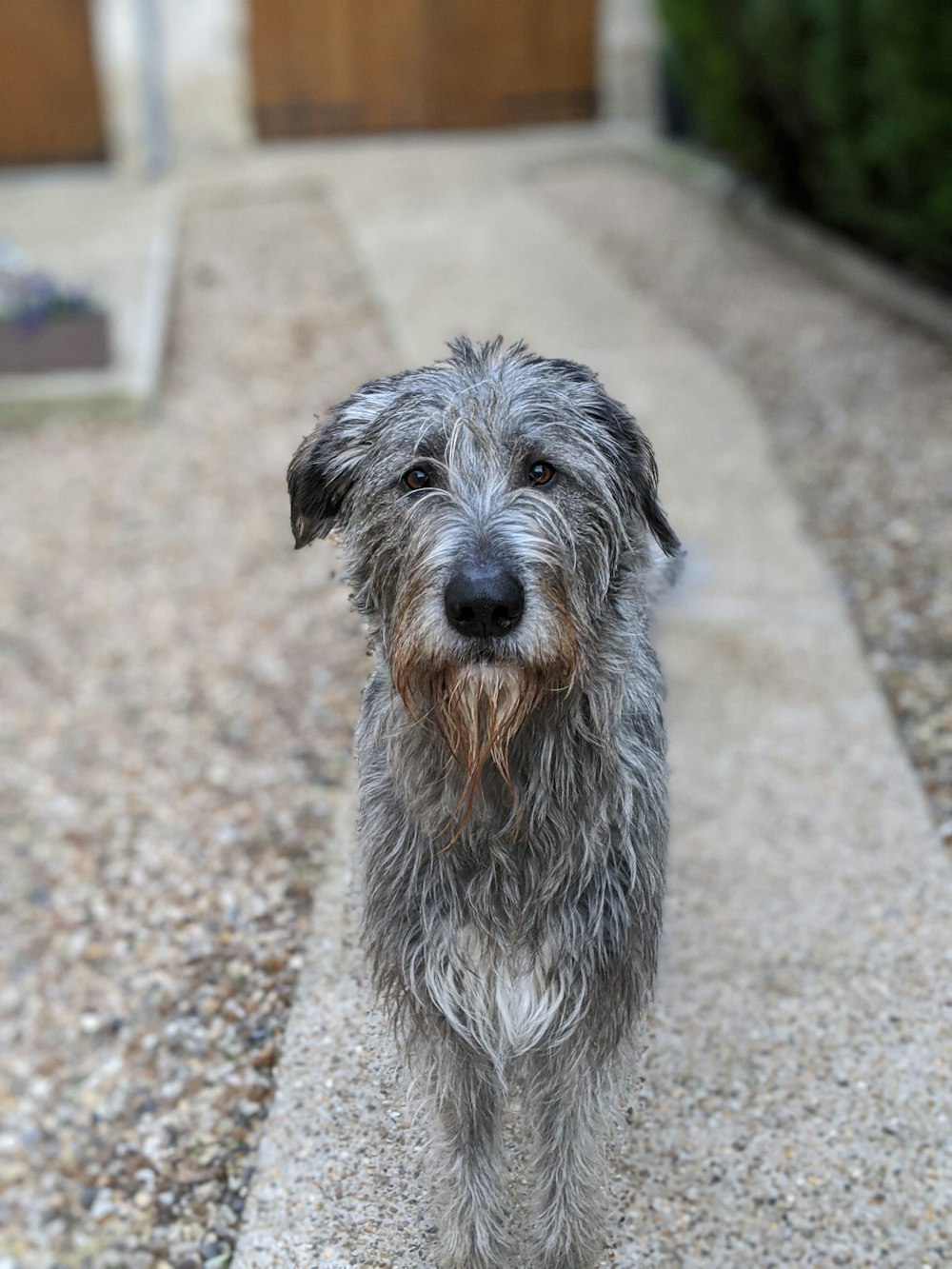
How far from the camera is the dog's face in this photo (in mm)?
2186

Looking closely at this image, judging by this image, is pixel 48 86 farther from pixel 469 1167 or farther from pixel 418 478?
pixel 469 1167

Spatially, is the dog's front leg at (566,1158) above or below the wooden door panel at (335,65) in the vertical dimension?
below

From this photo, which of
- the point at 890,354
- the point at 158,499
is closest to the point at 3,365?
the point at 158,499

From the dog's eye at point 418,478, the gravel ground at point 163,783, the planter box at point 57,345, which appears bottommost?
the gravel ground at point 163,783

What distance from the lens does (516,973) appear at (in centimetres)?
251

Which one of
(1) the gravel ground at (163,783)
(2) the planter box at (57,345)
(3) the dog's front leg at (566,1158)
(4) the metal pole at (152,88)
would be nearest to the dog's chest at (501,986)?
(3) the dog's front leg at (566,1158)

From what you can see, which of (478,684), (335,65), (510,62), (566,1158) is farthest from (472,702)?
(510,62)

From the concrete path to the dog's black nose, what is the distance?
1184 millimetres

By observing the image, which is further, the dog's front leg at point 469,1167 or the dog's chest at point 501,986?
the dog's front leg at point 469,1167

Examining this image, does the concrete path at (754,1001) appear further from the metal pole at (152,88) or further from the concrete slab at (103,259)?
the metal pole at (152,88)

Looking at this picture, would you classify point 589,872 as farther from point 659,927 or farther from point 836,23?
point 836,23

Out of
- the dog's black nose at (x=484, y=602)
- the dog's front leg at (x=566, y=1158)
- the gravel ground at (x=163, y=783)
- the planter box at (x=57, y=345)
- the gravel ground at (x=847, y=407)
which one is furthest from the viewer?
the planter box at (x=57, y=345)

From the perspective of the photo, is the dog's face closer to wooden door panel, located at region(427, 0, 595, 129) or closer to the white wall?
the white wall

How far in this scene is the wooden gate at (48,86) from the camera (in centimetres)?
1302
